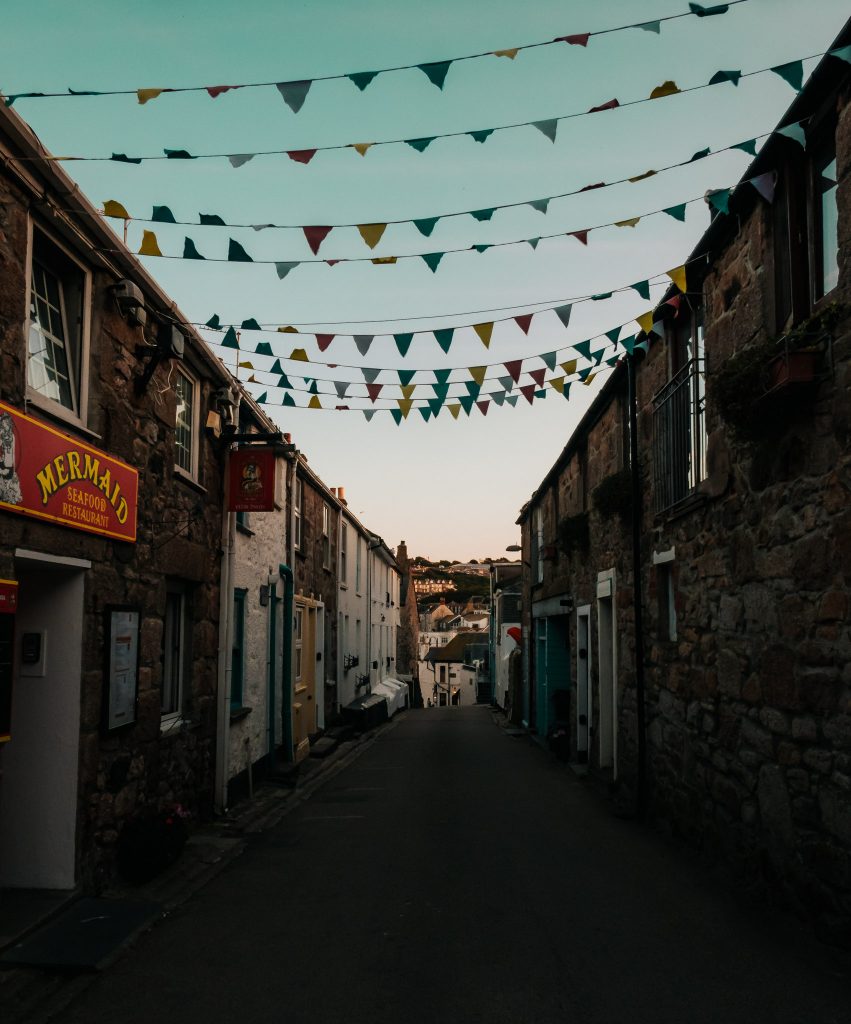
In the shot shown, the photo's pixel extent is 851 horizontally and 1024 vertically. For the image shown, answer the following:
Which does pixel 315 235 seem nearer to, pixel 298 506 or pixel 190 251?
pixel 190 251

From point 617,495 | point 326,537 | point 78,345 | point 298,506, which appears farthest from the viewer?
point 326,537

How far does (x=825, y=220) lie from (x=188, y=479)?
613cm

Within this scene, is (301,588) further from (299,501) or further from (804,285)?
(804,285)

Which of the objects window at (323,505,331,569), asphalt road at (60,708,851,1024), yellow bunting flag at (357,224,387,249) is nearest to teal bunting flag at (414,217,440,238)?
yellow bunting flag at (357,224,387,249)

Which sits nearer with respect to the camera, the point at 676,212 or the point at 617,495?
the point at 676,212

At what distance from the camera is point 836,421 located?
18.4 ft

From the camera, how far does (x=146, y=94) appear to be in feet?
18.0

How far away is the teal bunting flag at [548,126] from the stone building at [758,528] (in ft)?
4.60

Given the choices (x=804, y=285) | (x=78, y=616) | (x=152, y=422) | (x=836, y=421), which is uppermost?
(x=804, y=285)

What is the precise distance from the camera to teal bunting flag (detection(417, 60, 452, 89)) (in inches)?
205

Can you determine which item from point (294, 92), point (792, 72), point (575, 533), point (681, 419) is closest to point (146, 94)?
point (294, 92)

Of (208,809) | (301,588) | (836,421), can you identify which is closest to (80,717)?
(208,809)

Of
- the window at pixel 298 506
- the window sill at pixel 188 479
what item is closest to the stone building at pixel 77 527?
the window sill at pixel 188 479

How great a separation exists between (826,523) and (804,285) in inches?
68.5
